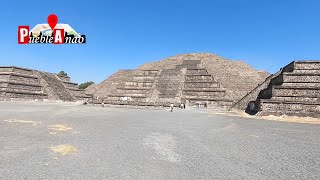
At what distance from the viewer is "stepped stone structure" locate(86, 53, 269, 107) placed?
144 ft

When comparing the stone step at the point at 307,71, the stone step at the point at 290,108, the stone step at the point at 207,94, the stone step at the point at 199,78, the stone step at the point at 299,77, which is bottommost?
the stone step at the point at 290,108

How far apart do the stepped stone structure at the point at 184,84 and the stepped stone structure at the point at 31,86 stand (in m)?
6.03

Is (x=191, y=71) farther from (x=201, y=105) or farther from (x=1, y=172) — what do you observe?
(x=1, y=172)

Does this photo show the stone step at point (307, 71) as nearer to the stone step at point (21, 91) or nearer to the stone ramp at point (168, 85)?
the stone ramp at point (168, 85)

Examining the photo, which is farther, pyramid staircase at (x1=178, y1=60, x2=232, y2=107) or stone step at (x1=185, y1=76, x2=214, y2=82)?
stone step at (x1=185, y1=76, x2=214, y2=82)

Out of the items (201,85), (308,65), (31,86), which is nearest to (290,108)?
(308,65)

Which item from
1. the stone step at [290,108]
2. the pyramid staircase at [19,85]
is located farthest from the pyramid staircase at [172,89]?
the stone step at [290,108]

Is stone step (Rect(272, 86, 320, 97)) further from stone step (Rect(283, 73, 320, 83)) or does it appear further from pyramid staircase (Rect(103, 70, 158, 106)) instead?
pyramid staircase (Rect(103, 70, 158, 106))

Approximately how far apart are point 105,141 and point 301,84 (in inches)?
916

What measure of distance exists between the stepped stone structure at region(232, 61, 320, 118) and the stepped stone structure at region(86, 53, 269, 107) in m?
13.0

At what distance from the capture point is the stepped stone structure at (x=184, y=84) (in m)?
43.8

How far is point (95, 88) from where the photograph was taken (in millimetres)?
61312

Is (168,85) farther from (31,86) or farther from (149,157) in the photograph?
(149,157)

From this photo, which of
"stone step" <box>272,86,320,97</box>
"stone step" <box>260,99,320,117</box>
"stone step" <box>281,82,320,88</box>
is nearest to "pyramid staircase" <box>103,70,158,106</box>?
"stone step" <box>272,86,320,97</box>
